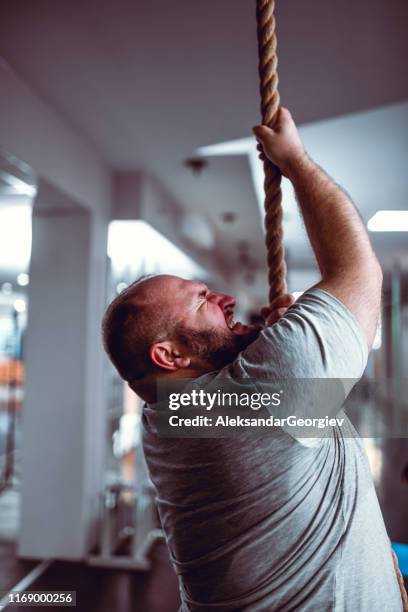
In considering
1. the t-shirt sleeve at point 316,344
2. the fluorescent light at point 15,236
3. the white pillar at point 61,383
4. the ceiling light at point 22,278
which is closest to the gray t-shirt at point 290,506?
the t-shirt sleeve at point 316,344

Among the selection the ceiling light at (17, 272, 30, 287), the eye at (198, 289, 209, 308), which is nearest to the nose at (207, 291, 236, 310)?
the eye at (198, 289, 209, 308)

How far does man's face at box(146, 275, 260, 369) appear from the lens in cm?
65

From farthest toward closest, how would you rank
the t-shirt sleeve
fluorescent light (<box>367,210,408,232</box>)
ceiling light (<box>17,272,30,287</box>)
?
ceiling light (<box>17,272,30,287</box>) < fluorescent light (<box>367,210,408,232</box>) < the t-shirt sleeve

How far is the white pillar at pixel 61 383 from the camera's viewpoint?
2742mm

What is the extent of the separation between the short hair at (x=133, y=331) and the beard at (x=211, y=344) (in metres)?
0.03

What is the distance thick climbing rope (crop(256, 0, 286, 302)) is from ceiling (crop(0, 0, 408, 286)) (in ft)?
1.75

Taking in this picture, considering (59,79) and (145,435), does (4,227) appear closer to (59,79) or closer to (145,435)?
(59,79)

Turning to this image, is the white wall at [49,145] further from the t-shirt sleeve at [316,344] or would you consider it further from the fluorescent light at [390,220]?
the t-shirt sleeve at [316,344]

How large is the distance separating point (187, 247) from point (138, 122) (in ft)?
6.79

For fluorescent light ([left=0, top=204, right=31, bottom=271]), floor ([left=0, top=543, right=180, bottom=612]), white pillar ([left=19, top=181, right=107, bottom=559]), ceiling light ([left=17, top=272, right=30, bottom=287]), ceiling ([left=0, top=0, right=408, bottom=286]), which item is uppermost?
ceiling ([left=0, top=0, right=408, bottom=286])

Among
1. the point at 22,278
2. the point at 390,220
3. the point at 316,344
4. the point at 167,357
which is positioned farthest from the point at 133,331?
the point at 22,278

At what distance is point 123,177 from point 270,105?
259 cm

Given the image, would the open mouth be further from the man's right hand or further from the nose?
Result: the man's right hand

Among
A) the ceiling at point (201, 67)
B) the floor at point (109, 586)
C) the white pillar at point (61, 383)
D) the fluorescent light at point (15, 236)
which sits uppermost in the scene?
the ceiling at point (201, 67)
